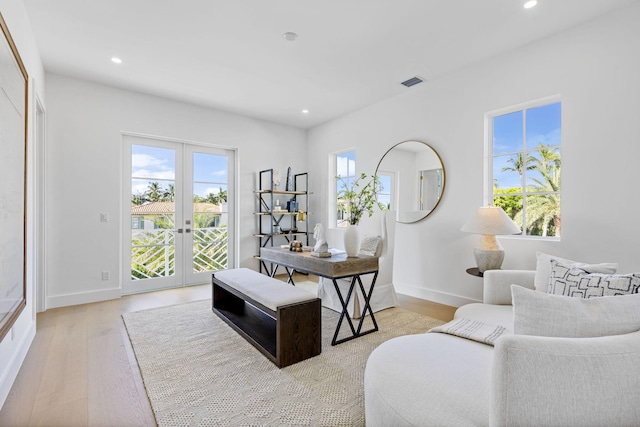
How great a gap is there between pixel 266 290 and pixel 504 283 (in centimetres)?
176

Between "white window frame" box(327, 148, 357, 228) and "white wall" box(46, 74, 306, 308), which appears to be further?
"white window frame" box(327, 148, 357, 228)

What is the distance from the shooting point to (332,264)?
2436mm

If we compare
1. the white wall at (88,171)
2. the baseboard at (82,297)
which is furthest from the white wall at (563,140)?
the baseboard at (82,297)

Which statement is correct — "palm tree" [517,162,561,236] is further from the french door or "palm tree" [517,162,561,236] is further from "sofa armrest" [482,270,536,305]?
the french door

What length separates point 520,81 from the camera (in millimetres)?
2996

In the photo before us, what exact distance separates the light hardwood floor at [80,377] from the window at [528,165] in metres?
1.29

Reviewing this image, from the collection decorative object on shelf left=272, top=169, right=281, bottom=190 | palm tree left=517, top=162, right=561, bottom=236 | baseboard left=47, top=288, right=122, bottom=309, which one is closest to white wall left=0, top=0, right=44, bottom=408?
baseboard left=47, top=288, right=122, bottom=309

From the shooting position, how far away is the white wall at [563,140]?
243 cm

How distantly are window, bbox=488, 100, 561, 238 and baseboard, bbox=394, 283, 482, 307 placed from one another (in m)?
0.98

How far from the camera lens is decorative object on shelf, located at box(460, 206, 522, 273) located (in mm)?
2777

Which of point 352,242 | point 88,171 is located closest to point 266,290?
point 352,242

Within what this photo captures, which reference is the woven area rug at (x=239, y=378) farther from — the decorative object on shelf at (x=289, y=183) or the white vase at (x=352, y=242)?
the decorative object on shelf at (x=289, y=183)

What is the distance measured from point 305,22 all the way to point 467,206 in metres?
2.44

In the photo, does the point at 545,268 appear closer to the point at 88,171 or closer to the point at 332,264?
the point at 332,264
